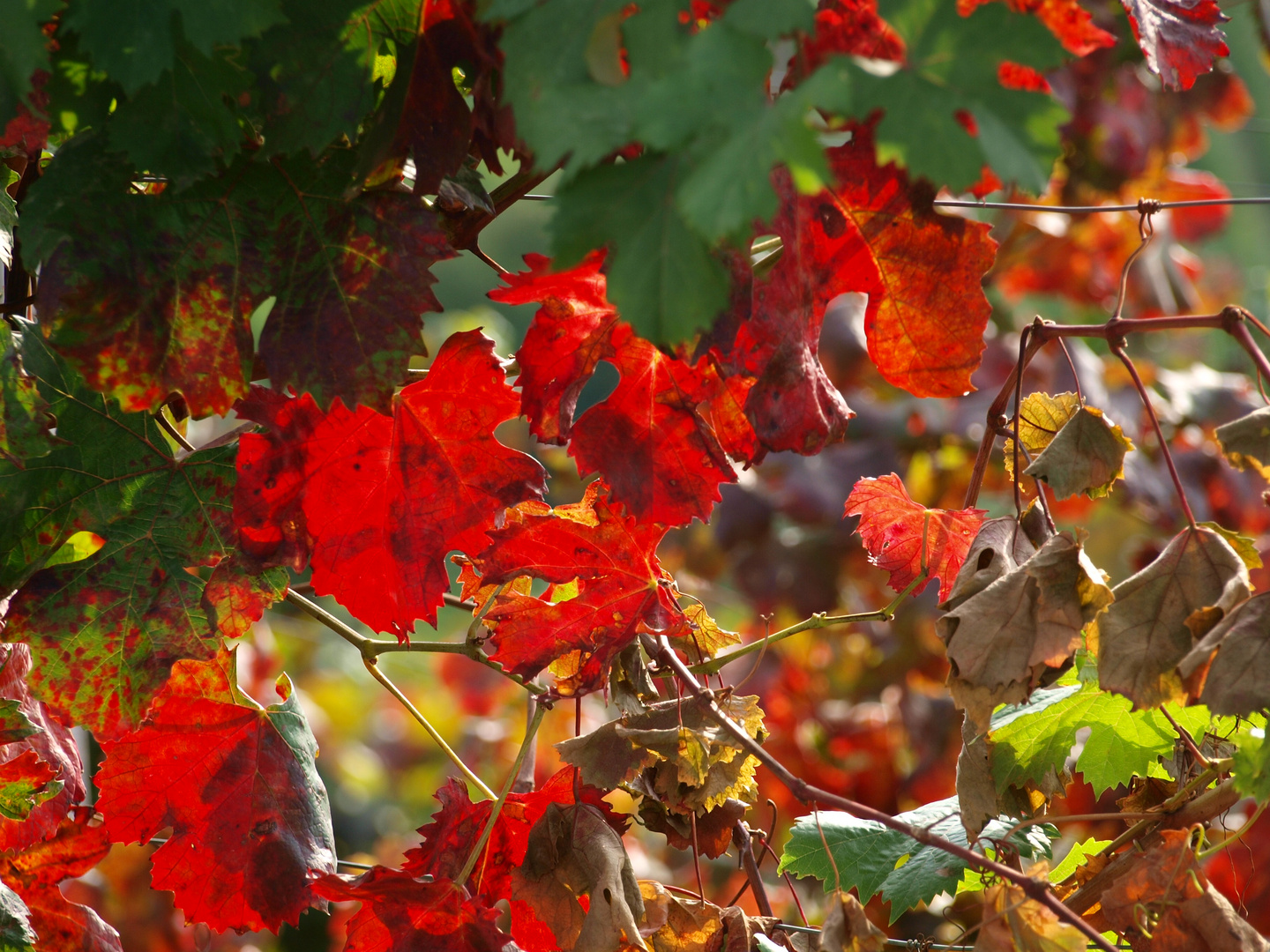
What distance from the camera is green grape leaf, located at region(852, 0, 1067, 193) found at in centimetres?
41

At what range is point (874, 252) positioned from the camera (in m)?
0.61

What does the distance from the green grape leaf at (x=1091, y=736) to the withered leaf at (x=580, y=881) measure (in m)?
0.26

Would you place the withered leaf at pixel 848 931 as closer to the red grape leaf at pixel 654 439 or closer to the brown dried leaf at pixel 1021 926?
the brown dried leaf at pixel 1021 926

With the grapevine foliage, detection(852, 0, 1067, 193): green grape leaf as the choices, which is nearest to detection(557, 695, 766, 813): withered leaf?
the grapevine foliage

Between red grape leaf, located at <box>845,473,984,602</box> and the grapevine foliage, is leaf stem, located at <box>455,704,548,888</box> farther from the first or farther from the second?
red grape leaf, located at <box>845,473,984,602</box>

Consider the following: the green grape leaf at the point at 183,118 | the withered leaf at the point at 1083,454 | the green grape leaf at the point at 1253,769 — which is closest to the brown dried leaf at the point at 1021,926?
the green grape leaf at the point at 1253,769

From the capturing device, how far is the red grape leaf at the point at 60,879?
74 cm

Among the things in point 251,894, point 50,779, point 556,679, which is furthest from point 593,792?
point 50,779

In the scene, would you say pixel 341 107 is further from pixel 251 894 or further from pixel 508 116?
pixel 251 894

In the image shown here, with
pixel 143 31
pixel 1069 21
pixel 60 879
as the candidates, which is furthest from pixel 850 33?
pixel 60 879

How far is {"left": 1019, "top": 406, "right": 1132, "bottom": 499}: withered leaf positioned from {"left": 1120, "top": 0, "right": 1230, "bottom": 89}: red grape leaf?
212 millimetres

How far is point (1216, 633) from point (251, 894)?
0.60m

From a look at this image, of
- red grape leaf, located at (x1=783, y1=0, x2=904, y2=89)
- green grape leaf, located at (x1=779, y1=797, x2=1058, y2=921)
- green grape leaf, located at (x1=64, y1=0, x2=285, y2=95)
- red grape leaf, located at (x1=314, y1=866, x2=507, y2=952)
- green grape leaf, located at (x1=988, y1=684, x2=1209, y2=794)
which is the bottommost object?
green grape leaf, located at (x1=779, y1=797, x2=1058, y2=921)

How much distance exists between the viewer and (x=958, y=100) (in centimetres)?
41
